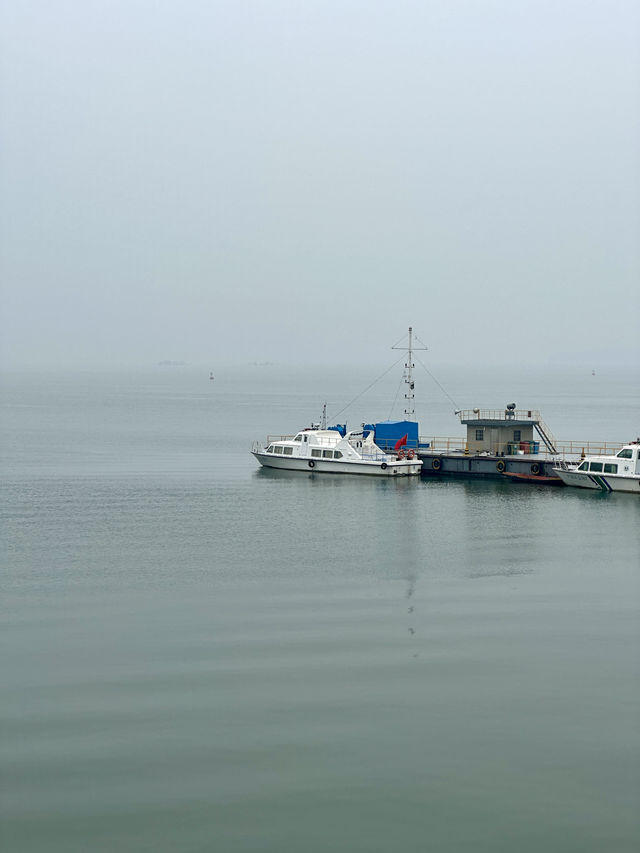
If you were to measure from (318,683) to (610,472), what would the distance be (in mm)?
55979

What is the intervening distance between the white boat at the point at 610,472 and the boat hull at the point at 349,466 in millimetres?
14740

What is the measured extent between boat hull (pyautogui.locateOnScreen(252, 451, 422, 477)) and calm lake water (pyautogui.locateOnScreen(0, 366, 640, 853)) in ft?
72.7

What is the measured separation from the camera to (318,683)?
36375mm

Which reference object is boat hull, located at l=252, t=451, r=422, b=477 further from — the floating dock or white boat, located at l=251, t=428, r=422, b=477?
the floating dock

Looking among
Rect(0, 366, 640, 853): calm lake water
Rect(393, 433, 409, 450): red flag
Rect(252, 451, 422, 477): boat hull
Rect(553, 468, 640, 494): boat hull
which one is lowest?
Rect(0, 366, 640, 853): calm lake water

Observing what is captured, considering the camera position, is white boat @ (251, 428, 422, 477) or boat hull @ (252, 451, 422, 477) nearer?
boat hull @ (252, 451, 422, 477)

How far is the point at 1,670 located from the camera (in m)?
37.6

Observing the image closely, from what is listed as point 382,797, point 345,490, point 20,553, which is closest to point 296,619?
A: point 382,797

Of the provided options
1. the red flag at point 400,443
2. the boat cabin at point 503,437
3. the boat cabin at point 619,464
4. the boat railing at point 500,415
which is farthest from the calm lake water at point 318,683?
the red flag at point 400,443

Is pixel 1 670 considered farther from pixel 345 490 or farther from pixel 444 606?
pixel 345 490

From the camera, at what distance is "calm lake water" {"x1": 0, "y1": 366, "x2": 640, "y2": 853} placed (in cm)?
2708

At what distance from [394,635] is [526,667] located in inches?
248

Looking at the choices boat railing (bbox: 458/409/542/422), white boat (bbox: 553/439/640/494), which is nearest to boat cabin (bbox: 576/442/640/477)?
white boat (bbox: 553/439/640/494)

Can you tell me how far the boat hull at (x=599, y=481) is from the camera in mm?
84375
